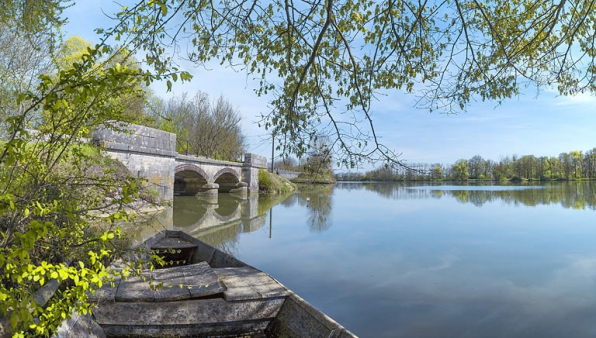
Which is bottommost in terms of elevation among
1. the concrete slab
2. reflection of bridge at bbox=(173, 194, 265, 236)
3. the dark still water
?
the dark still water

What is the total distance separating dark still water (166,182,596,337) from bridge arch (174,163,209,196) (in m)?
7.17

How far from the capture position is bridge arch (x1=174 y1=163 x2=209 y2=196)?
19.7m

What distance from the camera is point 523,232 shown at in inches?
408

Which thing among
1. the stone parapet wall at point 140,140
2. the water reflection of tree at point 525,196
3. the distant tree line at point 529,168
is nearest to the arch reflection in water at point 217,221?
the stone parapet wall at point 140,140

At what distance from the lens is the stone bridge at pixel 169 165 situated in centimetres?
1323

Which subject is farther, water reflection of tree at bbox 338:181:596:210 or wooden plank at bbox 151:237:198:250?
water reflection of tree at bbox 338:181:596:210

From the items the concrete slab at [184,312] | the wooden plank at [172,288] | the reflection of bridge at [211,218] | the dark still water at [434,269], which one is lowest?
the dark still water at [434,269]

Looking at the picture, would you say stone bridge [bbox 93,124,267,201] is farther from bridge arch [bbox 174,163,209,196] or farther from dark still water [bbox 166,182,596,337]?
dark still water [bbox 166,182,596,337]

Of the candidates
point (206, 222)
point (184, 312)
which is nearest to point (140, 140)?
point (206, 222)

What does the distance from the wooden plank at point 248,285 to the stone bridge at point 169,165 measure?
386 centimetres

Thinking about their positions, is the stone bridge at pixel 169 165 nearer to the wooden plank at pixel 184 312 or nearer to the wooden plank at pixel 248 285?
the wooden plank at pixel 248 285

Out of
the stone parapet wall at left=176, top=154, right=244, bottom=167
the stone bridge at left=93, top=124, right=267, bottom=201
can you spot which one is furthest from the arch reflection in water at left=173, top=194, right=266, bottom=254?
the stone parapet wall at left=176, top=154, right=244, bottom=167

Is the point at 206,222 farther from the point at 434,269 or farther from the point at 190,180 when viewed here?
the point at 190,180

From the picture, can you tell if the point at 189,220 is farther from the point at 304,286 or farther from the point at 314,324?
the point at 314,324
